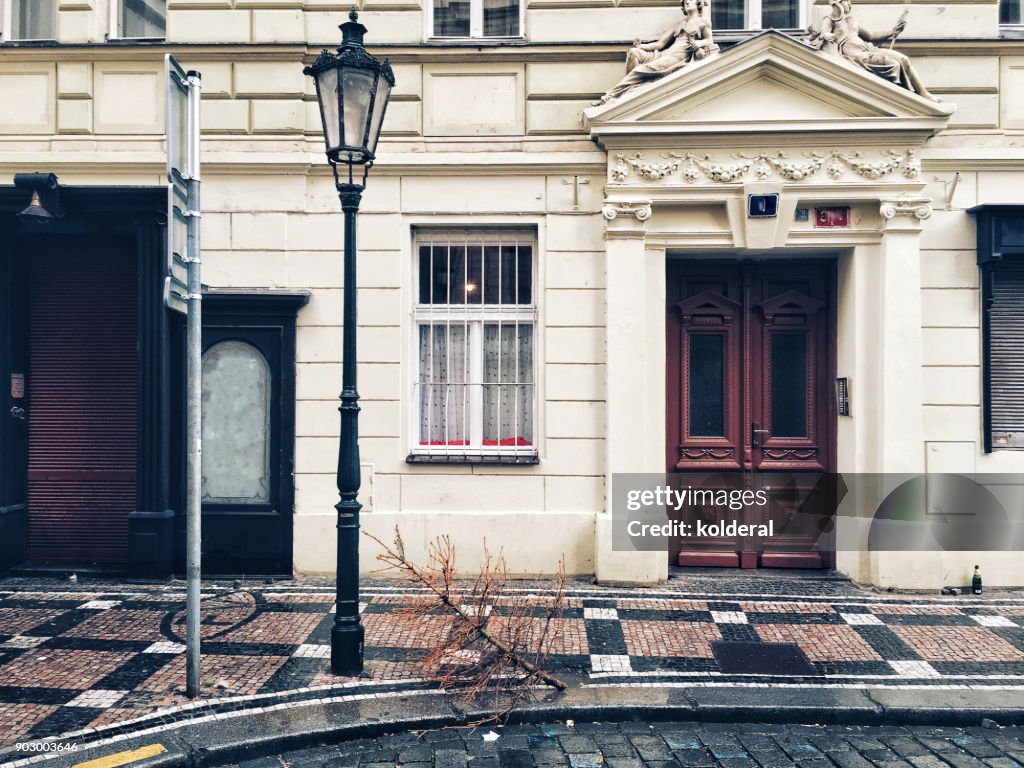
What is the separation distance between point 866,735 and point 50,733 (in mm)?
4840

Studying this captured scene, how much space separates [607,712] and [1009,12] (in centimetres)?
797

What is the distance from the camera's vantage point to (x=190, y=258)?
16.5 ft

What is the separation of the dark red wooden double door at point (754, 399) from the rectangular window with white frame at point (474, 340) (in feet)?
5.10

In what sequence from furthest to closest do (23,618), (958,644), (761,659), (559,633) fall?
(23,618) < (559,633) < (958,644) < (761,659)

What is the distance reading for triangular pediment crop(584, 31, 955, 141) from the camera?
754 cm

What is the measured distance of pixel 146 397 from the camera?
26.2ft

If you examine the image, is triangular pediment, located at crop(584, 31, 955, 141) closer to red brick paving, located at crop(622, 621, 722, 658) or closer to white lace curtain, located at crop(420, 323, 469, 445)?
white lace curtain, located at crop(420, 323, 469, 445)

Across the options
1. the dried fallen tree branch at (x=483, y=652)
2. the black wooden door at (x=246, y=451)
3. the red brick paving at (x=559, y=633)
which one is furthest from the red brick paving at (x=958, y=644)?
the black wooden door at (x=246, y=451)

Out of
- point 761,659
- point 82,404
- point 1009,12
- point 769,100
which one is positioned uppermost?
point 1009,12

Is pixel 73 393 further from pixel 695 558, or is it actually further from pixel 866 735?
pixel 866 735

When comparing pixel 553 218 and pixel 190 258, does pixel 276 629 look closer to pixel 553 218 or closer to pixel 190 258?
pixel 190 258

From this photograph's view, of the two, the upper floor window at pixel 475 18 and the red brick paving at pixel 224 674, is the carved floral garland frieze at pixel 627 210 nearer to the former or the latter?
the upper floor window at pixel 475 18

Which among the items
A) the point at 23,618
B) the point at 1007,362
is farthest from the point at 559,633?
the point at 1007,362

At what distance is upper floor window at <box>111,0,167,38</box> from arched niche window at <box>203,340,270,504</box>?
3.42m
